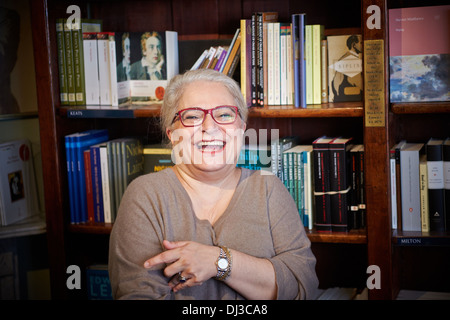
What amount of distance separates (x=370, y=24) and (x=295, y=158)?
53cm

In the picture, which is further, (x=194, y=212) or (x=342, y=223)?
(x=342, y=223)

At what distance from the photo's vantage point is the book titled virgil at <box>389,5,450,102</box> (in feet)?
5.78

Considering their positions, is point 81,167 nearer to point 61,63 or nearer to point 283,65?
point 61,63

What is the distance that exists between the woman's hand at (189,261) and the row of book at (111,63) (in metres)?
A: 0.78

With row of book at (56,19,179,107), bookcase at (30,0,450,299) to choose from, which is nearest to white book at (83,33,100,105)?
row of book at (56,19,179,107)

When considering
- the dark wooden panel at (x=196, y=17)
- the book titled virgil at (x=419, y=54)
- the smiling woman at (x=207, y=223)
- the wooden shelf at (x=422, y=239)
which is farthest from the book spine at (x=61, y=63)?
the wooden shelf at (x=422, y=239)

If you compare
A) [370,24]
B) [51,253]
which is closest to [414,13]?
[370,24]

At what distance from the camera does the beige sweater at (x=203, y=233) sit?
1.53m

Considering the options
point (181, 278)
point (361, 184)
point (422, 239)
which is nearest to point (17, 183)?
point (181, 278)

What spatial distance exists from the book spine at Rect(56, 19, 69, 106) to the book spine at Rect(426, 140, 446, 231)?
4.53ft

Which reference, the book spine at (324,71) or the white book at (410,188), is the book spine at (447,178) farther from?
the book spine at (324,71)

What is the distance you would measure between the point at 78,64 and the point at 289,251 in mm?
1116

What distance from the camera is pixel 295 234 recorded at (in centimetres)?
162

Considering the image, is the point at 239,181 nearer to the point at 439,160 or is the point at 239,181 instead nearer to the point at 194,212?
the point at 194,212
